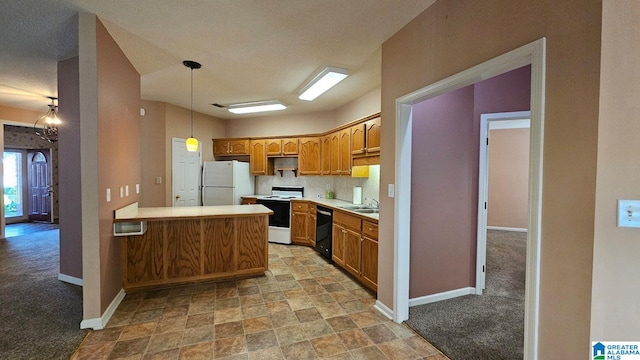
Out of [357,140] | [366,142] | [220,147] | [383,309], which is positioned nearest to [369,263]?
[383,309]

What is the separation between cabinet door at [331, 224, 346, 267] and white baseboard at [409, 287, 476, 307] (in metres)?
1.19

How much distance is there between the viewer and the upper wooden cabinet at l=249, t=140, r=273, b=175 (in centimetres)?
567

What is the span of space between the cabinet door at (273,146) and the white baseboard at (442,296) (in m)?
3.82

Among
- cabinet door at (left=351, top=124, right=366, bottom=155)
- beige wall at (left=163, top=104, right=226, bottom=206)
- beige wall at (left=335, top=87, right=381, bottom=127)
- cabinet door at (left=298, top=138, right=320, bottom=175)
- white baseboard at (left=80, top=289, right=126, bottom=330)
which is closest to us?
white baseboard at (left=80, top=289, right=126, bottom=330)

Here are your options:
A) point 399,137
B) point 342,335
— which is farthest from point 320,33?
point 342,335

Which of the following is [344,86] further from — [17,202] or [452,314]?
[17,202]

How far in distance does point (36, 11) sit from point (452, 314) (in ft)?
15.4

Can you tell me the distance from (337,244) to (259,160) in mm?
2776

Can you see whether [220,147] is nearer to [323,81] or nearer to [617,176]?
[323,81]

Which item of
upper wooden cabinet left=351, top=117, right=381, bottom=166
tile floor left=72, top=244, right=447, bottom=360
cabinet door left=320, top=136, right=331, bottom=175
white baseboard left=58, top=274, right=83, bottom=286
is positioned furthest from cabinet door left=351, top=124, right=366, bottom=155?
white baseboard left=58, top=274, right=83, bottom=286

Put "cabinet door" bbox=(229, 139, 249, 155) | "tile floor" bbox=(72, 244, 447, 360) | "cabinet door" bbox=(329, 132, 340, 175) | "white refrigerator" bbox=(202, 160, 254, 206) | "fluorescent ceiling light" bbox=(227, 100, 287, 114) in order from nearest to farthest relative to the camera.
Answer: "tile floor" bbox=(72, 244, 447, 360), "cabinet door" bbox=(329, 132, 340, 175), "fluorescent ceiling light" bbox=(227, 100, 287, 114), "white refrigerator" bbox=(202, 160, 254, 206), "cabinet door" bbox=(229, 139, 249, 155)

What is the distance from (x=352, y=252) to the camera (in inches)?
137

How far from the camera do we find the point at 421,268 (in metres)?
2.80

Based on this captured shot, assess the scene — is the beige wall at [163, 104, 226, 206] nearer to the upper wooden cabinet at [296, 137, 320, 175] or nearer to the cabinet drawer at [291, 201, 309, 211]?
the upper wooden cabinet at [296, 137, 320, 175]
